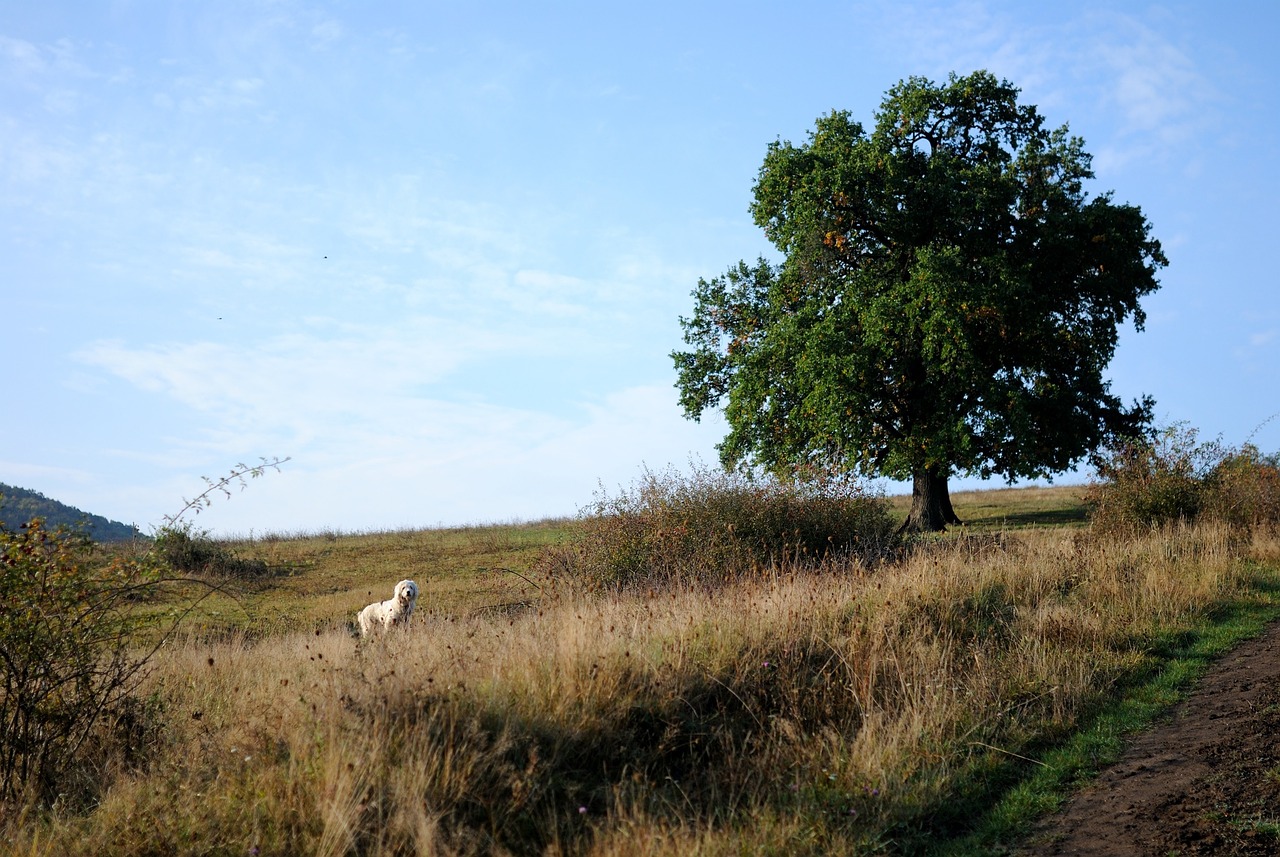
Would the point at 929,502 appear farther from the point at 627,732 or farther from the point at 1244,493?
the point at 627,732

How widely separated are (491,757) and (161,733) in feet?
12.4

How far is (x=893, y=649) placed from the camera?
9383 millimetres

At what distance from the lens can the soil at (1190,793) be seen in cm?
605

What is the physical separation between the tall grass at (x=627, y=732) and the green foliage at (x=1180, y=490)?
10.00 m

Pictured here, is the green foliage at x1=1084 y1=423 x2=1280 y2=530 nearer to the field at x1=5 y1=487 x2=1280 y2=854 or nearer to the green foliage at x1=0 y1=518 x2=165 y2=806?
the field at x1=5 y1=487 x2=1280 y2=854

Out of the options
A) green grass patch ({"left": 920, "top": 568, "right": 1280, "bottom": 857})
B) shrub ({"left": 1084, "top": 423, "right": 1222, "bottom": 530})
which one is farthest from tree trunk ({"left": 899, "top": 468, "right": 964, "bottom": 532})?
green grass patch ({"left": 920, "top": 568, "right": 1280, "bottom": 857})

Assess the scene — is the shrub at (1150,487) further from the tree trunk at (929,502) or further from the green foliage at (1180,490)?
the tree trunk at (929,502)

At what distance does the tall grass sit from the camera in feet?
19.4

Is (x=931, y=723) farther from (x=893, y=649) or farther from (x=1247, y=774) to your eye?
(x=1247, y=774)

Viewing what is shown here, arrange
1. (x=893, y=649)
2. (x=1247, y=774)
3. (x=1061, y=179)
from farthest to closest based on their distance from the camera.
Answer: (x=1061, y=179) → (x=893, y=649) → (x=1247, y=774)

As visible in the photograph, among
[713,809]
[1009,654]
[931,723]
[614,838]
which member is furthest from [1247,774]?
[614,838]

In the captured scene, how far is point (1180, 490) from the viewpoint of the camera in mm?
20281

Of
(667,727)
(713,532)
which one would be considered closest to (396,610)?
(713,532)

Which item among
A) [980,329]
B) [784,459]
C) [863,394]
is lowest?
[784,459]
